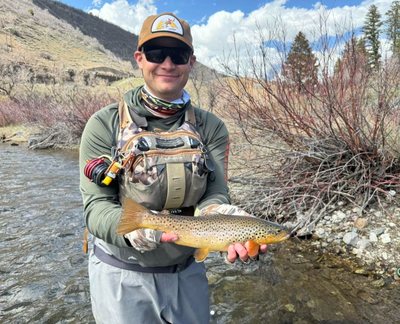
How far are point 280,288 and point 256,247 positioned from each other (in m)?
2.54

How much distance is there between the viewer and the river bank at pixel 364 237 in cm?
436

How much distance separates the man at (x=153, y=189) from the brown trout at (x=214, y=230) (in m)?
0.08

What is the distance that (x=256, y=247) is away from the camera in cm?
206

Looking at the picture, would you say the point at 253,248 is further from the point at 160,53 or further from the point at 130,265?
the point at 160,53

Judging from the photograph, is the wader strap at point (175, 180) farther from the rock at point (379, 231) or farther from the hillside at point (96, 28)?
the hillside at point (96, 28)

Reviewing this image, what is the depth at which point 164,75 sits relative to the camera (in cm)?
224

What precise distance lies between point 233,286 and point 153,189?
113 inches

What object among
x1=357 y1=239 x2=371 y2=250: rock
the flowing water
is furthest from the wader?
x1=357 y1=239 x2=371 y2=250: rock

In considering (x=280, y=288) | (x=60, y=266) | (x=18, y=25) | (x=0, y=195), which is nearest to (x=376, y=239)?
(x=280, y=288)

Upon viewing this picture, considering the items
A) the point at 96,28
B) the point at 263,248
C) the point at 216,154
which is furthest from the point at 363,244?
the point at 96,28

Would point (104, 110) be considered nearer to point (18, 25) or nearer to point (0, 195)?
point (0, 195)

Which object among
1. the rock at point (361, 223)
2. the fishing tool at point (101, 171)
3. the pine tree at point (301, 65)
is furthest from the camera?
the pine tree at point (301, 65)

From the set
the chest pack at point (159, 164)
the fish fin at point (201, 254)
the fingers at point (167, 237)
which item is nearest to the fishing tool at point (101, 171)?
the chest pack at point (159, 164)

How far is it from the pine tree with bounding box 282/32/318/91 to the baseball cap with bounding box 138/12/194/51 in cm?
379
